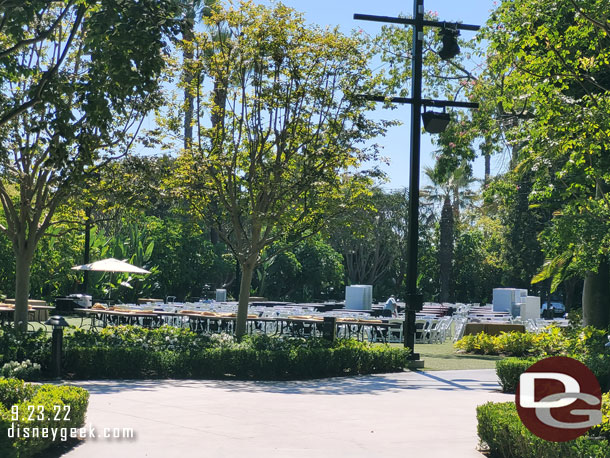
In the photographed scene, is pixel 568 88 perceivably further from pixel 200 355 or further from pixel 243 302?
pixel 243 302

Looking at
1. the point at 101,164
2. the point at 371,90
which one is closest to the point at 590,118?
the point at 371,90

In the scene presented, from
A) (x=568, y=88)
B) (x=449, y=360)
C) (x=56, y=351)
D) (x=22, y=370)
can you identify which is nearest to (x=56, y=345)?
(x=56, y=351)

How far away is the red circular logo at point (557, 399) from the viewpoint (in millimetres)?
5879

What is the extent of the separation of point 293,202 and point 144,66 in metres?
9.54

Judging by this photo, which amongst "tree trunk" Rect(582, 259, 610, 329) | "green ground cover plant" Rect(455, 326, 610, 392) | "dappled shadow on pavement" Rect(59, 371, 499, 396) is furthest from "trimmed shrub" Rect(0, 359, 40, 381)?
"tree trunk" Rect(582, 259, 610, 329)

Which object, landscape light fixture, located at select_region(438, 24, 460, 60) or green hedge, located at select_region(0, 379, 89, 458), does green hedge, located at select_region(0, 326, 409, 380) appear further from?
landscape light fixture, located at select_region(438, 24, 460, 60)

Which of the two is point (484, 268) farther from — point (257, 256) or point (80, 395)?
point (80, 395)

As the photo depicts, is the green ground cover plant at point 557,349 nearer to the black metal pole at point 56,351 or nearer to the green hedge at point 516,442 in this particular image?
the green hedge at point 516,442

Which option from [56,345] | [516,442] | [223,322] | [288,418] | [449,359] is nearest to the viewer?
[516,442]

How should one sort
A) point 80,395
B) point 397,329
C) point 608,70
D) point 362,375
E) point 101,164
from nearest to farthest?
1. point 80,395
2. point 608,70
3. point 362,375
4. point 101,164
5. point 397,329

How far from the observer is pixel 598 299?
17.2 meters

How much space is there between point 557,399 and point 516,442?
1.22m

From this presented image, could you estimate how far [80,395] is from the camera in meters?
8.47

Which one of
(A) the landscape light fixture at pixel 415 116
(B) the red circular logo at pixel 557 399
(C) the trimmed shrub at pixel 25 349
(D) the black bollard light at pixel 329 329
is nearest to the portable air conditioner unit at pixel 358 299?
(A) the landscape light fixture at pixel 415 116
